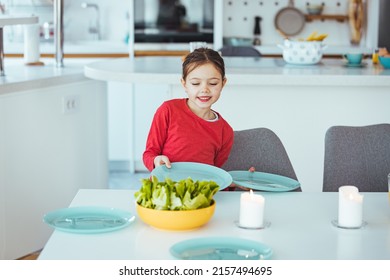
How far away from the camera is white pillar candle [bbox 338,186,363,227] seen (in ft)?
6.28

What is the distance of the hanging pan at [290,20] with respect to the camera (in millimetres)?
6637

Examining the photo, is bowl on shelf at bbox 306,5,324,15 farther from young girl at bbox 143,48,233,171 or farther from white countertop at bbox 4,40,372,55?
young girl at bbox 143,48,233,171

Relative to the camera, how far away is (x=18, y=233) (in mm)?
3648

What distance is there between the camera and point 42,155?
149 inches

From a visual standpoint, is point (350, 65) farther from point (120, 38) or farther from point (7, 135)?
point (120, 38)

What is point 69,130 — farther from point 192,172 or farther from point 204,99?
point 192,172

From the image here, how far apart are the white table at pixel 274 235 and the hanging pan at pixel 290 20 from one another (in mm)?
4596

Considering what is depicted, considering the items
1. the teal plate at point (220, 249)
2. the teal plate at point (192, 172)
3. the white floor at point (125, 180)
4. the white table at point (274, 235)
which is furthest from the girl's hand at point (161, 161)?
the white floor at point (125, 180)

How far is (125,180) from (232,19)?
5.89 ft

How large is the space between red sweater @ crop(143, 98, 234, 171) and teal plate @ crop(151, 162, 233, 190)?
35 cm

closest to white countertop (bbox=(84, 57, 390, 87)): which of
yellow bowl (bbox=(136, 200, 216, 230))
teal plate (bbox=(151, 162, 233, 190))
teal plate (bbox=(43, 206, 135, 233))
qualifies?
teal plate (bbox=(151, 162, 233, 190))
